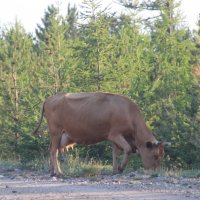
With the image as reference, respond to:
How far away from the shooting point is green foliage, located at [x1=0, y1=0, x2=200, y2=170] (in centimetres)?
2169

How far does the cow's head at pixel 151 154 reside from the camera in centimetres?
1562

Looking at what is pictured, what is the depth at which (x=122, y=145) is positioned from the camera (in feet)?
49.6

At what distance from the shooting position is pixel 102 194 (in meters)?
10.5

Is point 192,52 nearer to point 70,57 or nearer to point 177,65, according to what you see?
point 177,65

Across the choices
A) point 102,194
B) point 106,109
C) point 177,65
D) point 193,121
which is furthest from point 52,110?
point 177,65

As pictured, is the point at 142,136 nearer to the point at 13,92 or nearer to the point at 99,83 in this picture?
the point at 99,83

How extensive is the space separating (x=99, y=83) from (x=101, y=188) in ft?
36.6

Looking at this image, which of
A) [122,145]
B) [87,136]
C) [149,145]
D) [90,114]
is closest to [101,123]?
[90,114]

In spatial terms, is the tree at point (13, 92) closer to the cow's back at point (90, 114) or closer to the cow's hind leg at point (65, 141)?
the cow's hind leg at point (65, 141)

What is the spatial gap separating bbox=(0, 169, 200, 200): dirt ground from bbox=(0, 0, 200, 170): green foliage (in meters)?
7.17

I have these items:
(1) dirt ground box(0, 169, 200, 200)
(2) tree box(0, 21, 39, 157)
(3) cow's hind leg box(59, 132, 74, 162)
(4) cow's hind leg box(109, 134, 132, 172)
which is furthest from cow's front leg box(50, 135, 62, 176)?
(2) tree box(0, 21, 39, 157)

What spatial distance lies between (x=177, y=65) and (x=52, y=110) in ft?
38.8

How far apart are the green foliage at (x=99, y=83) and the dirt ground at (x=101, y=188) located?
7.17 m

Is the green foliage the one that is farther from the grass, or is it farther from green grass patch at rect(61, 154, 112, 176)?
green grass patch at rect(61, 154, 112, 176)
